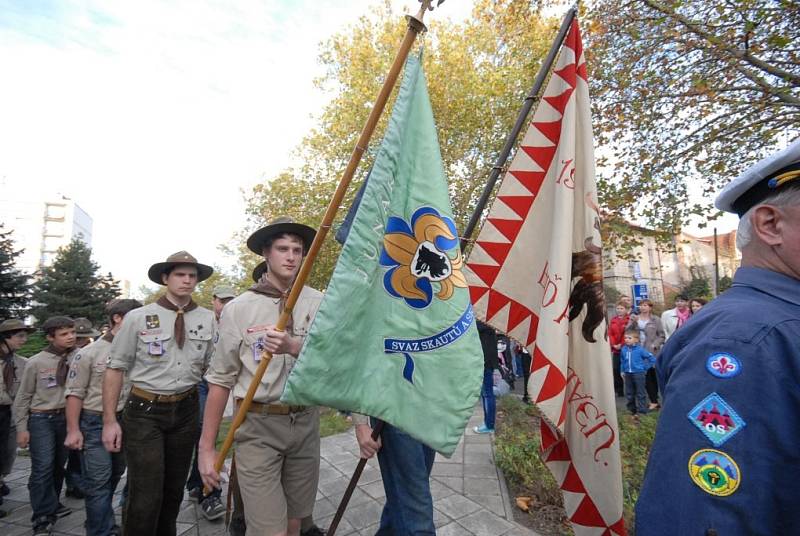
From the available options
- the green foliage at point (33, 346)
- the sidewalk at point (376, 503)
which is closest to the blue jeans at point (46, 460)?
the sidewalk at point (376, 503)

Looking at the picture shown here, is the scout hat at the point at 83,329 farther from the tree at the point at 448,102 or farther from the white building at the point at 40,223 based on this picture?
the white building at the point at 40,223

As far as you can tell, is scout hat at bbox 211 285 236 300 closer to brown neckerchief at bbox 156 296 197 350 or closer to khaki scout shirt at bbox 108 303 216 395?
brown neckerchief at bbox 156 296 197 350

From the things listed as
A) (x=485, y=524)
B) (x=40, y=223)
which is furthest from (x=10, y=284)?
(x=40, y=223)

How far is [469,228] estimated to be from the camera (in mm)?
2414

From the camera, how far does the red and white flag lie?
2100mm

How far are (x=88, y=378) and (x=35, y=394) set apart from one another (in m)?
0.85

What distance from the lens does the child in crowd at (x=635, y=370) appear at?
7.17 meters

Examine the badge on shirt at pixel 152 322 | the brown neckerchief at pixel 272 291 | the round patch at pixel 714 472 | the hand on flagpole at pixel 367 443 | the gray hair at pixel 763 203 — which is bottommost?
the hand on flagpole at pixel 367 443

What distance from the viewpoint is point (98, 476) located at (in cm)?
345

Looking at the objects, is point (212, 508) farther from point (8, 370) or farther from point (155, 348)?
point (8, 370)

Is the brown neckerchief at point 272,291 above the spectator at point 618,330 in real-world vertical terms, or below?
above

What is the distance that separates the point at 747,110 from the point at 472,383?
798 centimetres

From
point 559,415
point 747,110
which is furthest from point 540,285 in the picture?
point 747,110

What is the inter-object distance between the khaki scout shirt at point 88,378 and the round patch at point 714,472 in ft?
14.3
